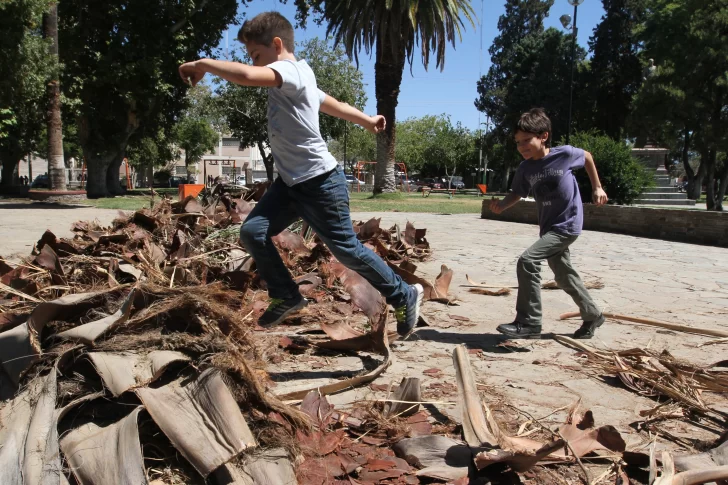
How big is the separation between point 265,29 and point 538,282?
2.25 meters

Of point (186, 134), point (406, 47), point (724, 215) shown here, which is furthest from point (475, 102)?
point (724, 215)

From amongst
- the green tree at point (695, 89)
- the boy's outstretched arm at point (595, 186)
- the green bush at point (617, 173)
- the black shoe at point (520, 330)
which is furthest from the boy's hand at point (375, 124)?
the green tree at point (695, 89)

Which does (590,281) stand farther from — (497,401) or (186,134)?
(186,134)

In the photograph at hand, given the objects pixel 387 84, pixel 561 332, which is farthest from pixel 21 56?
pixel 561 332

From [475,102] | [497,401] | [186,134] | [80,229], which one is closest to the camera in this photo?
[497,401]

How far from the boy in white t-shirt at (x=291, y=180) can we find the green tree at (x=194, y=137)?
55643 millimetres

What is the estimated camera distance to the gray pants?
3.83m

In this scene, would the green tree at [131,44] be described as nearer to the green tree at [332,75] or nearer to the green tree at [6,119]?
the green tree at [6,119]

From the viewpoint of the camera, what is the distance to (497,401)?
2.65m

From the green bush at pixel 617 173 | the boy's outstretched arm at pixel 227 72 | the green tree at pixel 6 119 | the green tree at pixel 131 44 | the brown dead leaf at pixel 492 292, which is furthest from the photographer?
the green tree at pixel 131 44

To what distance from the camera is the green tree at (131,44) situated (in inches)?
734

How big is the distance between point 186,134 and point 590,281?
59.1m

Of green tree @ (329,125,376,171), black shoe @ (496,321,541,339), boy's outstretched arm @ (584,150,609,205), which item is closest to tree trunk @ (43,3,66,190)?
boy's outstretched arm @ (584,150,609,205)

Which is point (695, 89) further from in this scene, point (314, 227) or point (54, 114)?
point (314, 227)
